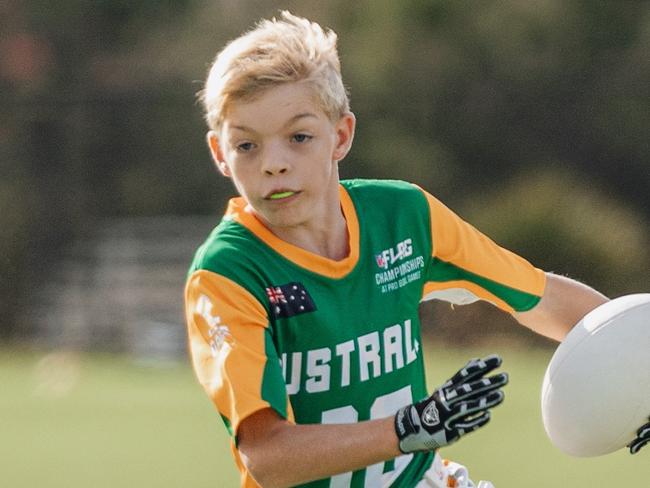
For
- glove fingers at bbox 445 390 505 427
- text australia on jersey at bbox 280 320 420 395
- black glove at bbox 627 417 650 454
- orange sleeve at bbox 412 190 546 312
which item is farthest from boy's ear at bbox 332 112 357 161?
black glove at bbox 627 417 650 454

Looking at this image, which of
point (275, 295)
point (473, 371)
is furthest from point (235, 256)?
point (473, 371)

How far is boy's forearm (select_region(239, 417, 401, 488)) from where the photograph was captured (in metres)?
4.05

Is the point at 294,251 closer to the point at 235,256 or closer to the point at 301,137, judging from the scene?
the point at 235,256

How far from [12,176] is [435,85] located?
271 inches

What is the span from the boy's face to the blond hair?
31 millimetres

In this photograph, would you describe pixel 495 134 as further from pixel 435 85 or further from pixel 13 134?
pixel 13 134

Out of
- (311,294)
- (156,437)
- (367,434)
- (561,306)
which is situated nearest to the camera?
(367,434)

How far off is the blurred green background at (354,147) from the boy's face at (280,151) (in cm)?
1562

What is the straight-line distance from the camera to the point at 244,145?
14.1 ft

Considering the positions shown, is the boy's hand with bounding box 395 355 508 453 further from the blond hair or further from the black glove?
the blond hair

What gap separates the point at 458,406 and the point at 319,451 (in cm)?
41

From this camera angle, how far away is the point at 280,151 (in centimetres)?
428

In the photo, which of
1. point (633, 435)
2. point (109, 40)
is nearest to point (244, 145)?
point (633, 435)

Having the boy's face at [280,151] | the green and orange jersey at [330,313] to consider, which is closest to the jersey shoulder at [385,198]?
the green and orange jersey at [330,313]
